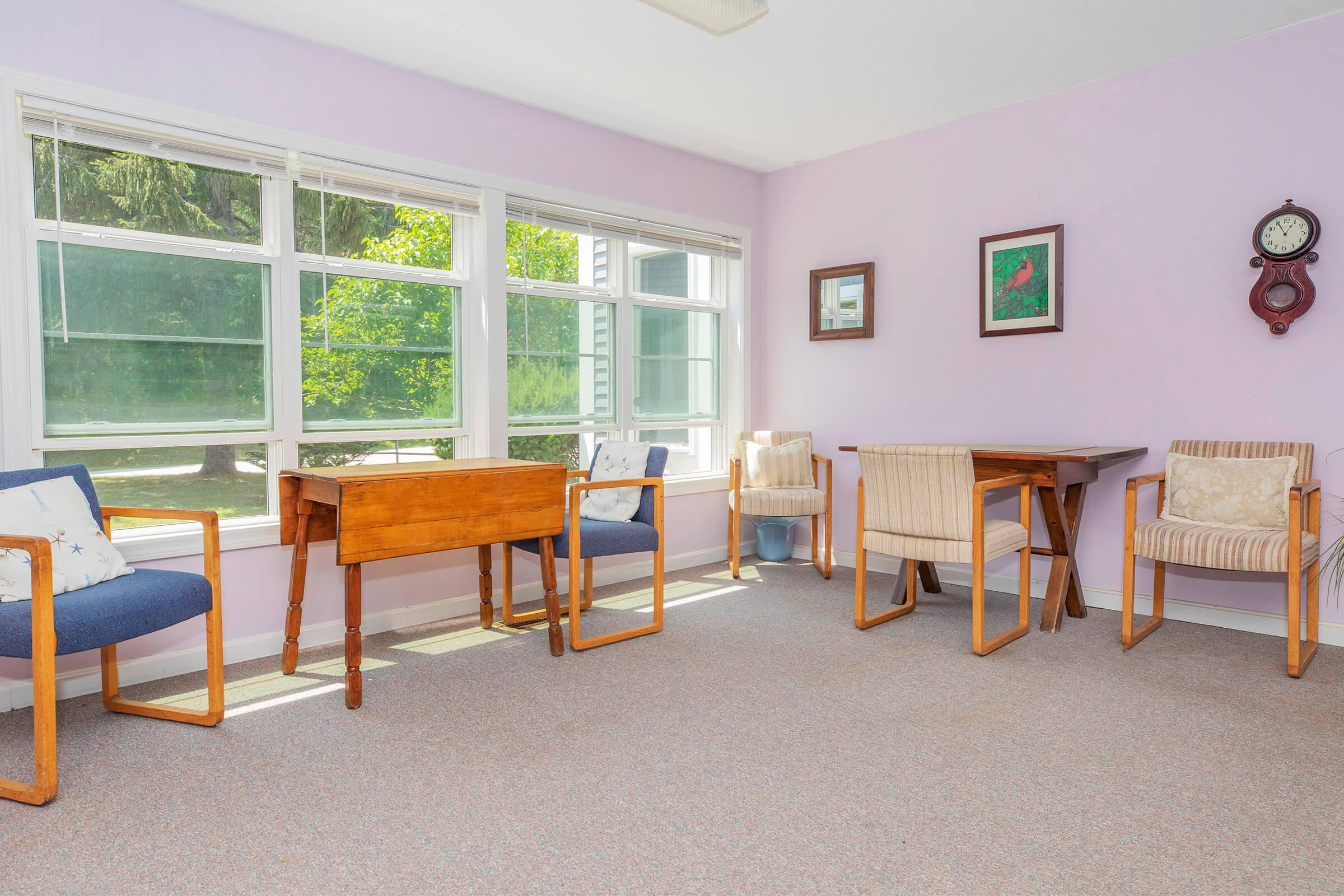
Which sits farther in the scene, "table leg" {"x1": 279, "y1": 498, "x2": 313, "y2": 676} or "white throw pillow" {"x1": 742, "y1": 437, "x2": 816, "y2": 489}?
"white throw pillow" {"x1": 742, "y1": 437, "x2": 816, "y2": 489}

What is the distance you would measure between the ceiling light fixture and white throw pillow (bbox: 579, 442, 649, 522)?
5.51ft

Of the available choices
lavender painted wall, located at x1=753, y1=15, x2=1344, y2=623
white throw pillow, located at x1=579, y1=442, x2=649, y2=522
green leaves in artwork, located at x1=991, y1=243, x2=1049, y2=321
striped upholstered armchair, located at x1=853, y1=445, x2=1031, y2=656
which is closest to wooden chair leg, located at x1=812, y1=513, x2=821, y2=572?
lavender painted wall, located at x1=753, y1=15, x2=1344, y2=623

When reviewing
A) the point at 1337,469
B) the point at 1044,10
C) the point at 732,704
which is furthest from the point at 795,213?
the point at 732,704

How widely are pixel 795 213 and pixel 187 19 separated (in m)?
3.20

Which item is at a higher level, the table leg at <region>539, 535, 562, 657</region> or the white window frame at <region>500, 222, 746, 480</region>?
the white window frame at <region>500, 222, 746, 480</region>

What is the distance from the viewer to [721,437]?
5012 mm

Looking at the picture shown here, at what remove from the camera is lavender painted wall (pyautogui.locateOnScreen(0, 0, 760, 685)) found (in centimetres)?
264

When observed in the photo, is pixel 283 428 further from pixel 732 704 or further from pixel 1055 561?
pixel 1055 561

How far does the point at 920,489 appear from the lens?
10.2 ft

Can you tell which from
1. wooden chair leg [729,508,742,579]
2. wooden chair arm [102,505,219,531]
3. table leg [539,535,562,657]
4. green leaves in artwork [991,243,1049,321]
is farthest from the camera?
wooden chair leg [729,508,742,579]

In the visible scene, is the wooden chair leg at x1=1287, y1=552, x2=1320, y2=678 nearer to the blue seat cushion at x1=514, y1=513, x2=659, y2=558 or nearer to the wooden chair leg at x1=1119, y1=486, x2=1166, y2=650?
the wooden chair leg at x1=1119, y1=486, x2=1166, y2=650

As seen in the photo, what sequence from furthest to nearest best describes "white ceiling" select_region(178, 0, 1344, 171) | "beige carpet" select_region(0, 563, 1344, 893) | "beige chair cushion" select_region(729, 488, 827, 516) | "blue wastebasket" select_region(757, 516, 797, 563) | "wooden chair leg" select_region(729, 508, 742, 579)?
1. "blue wastebasket" select_region(757, 516, 797, 563)
2. "wooden chair leg" select_region(729, 508, 742, 579)
3. "beige chair cushion" select_region(729, 488, 827, 516)
4. "white ceiling" select_region(178, 0, 1344, 171)
5. "beige carpet" select_region(0, 563, 1344, 893)

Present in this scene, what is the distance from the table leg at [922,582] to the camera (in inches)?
147

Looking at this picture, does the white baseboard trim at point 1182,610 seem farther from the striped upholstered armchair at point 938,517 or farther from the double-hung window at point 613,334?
the double-hung window at point 613,334
